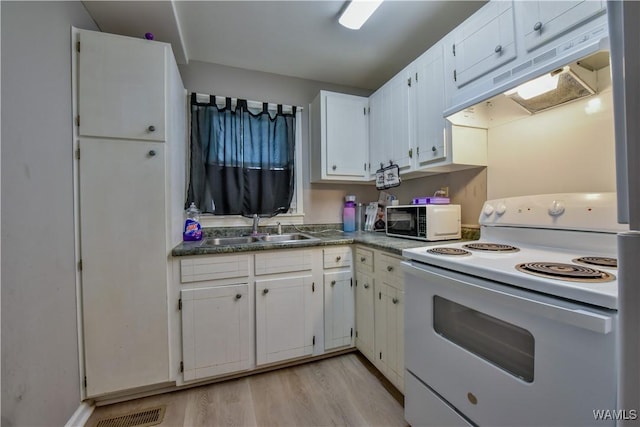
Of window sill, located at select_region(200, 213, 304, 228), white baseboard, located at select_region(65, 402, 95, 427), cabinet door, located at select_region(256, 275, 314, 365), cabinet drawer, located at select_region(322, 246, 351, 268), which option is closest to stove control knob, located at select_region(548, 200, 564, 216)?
cabinet drawer, located at select_region(322, 246, 351, 268)

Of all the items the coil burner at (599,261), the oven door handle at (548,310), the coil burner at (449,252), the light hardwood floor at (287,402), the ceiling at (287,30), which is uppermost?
the ceiling at (287,30)

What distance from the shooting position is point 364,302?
184 centimetres

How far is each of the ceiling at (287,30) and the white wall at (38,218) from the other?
1.26 feet

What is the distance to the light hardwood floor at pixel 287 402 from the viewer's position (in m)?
1.40

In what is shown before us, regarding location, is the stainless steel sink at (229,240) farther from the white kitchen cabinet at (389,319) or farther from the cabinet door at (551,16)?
the cabinet door at (551,16)

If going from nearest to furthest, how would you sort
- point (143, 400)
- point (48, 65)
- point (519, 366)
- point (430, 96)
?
point (519, 366) < point (48, 65) < point (143, 400) < point (430, 96)

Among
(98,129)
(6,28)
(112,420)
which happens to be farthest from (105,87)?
(112,420)

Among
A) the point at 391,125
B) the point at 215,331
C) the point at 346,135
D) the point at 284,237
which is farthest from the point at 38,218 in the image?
the point at 391,125

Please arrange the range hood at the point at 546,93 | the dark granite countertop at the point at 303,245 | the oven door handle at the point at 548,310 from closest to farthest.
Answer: the oven door handle at the point at 548,310 < the range hood at the point at 546,93 < the dark granite countertop at the point at 303,245

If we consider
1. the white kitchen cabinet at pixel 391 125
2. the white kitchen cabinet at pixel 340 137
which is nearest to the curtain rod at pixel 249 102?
the white kitchen cabinet at pixel 340 137

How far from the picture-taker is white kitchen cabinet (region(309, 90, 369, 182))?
7.41 ft

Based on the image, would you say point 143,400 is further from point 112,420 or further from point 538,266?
point 538,266

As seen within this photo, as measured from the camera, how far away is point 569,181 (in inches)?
50.3

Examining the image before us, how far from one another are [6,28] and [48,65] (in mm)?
252
